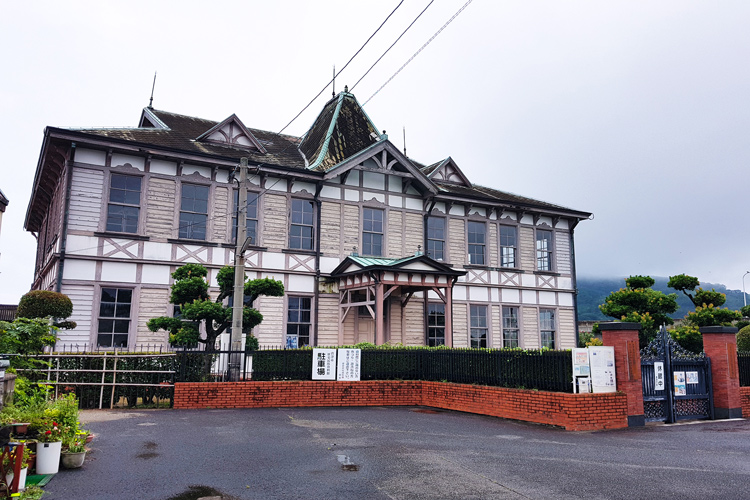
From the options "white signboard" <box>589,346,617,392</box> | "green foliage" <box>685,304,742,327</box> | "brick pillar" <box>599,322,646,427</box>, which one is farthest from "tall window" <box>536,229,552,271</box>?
"white signboard" <box>589,346,617,392</box>

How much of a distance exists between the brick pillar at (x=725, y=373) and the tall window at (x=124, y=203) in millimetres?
17492

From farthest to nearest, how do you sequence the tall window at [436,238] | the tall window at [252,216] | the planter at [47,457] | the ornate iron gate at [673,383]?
the tall window at [436,238] → the tall window at [252,216] → the ornate iron gate at [673,383] → the planter at [47,457]

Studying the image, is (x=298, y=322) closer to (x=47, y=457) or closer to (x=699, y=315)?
(x=47, y=457)

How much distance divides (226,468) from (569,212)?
74.5ft

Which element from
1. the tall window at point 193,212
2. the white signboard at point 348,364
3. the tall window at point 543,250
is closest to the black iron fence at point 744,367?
the white signboard at point 348,364

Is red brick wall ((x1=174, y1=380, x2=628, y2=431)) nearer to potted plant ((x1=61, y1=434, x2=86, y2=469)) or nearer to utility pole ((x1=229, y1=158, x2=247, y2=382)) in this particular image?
utility pole ((x1=229, y1=158, x2=247, y2=382))

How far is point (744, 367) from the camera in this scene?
15.7m

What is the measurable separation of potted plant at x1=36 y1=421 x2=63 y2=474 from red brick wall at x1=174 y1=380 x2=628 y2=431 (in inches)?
275

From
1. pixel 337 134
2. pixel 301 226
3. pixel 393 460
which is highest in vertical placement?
pixel 337 134

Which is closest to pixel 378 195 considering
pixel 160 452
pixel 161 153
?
pixel 161 153

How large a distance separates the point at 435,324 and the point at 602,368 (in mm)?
11468

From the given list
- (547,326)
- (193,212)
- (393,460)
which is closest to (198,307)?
(193,212)

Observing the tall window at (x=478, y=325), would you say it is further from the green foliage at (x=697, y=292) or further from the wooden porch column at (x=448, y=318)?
the green foliage at (x=697, y=292)

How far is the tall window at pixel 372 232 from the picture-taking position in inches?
905
